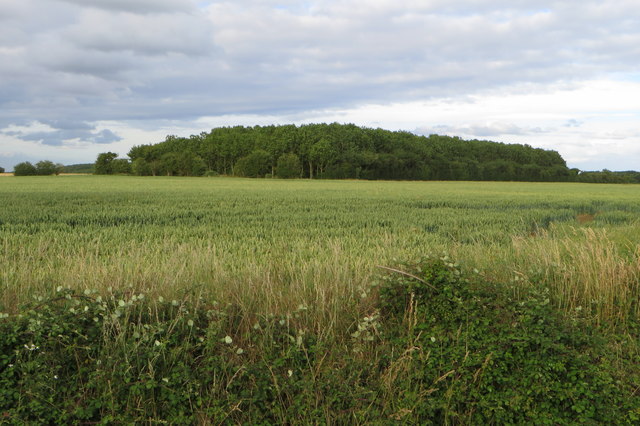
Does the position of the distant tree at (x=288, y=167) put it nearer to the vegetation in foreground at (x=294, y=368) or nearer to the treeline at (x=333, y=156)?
the treeline at (x=333, y=156)

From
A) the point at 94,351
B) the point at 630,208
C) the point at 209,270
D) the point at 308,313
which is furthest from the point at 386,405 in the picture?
the point at 630,208

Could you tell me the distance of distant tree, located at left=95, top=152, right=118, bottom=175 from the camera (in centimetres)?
10344

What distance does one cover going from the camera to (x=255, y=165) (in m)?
90.8

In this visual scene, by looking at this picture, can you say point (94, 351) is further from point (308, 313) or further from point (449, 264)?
point (449, 264)

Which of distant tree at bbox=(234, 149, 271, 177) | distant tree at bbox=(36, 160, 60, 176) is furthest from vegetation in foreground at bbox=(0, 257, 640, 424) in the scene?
distant tree at bbox=(36, 160, 60, 176)

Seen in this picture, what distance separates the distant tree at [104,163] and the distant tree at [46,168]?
376 inches

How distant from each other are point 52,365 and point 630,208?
2699 cm

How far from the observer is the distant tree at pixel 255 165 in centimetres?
9088

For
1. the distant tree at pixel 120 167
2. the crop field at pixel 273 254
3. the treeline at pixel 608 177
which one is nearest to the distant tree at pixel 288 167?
the distant tree at pixel 120 167

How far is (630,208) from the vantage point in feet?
81.4

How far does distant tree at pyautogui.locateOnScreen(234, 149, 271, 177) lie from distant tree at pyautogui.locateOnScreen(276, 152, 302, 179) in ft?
14.5

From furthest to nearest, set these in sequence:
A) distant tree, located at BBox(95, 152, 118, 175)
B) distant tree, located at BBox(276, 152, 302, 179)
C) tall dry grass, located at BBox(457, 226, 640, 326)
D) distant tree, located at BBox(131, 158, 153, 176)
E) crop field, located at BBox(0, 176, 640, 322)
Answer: distant tree, located at BBox(95, 152, 118, 175) → distant tree, located at BBox(131, 158, 153, 176) → distant tree, located at BBox(276, 152, 302, 179) → tall dry grass, located at BBox(457, 226, 640, 326) → crop field, located at BBox(0, 176, 640, 322)

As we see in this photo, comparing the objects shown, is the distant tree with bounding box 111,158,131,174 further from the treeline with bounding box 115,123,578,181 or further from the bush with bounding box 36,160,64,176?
A: the bush with bounding box 36,160,64,176

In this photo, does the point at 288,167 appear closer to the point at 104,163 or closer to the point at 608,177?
the point at 104,163
